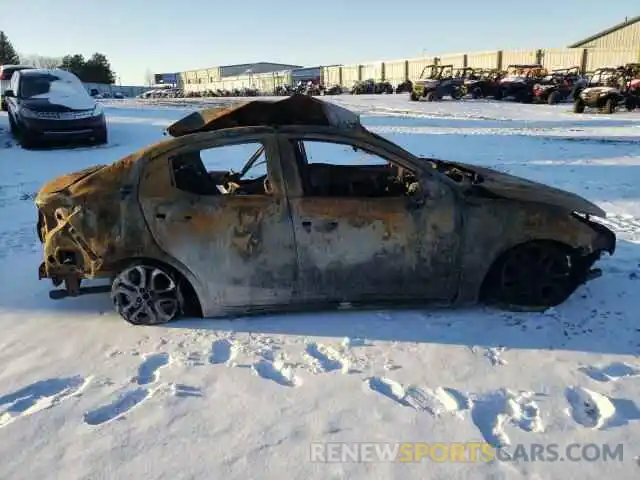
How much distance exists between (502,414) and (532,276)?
142cm

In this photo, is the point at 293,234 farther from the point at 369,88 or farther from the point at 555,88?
the point at 369,88

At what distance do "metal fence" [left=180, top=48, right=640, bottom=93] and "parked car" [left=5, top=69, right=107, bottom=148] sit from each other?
3001 cm

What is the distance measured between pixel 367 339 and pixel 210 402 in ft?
3.89

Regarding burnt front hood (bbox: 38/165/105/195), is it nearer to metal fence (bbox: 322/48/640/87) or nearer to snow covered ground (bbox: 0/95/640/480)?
snow covered ground (bbox: 0/95/640/480)

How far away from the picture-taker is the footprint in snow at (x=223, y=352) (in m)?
3.57

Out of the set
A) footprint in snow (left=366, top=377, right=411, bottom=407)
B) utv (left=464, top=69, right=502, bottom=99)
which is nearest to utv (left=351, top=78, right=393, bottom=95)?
utv (left=464, top=69, right=502, bottom=99)

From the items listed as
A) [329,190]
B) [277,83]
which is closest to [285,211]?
[329,190]

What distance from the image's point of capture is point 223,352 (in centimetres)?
368

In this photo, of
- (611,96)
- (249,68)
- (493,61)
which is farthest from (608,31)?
(249,68)

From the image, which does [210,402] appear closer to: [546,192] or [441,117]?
[546,192]

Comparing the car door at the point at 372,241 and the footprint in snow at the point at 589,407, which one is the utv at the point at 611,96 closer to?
the car door at the point at 372,241

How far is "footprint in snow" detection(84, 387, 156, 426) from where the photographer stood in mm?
2982

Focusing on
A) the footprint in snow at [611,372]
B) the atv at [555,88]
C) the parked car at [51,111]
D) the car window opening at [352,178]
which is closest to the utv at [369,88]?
the atv at [555,88]

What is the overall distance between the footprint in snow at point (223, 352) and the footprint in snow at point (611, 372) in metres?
2.20
